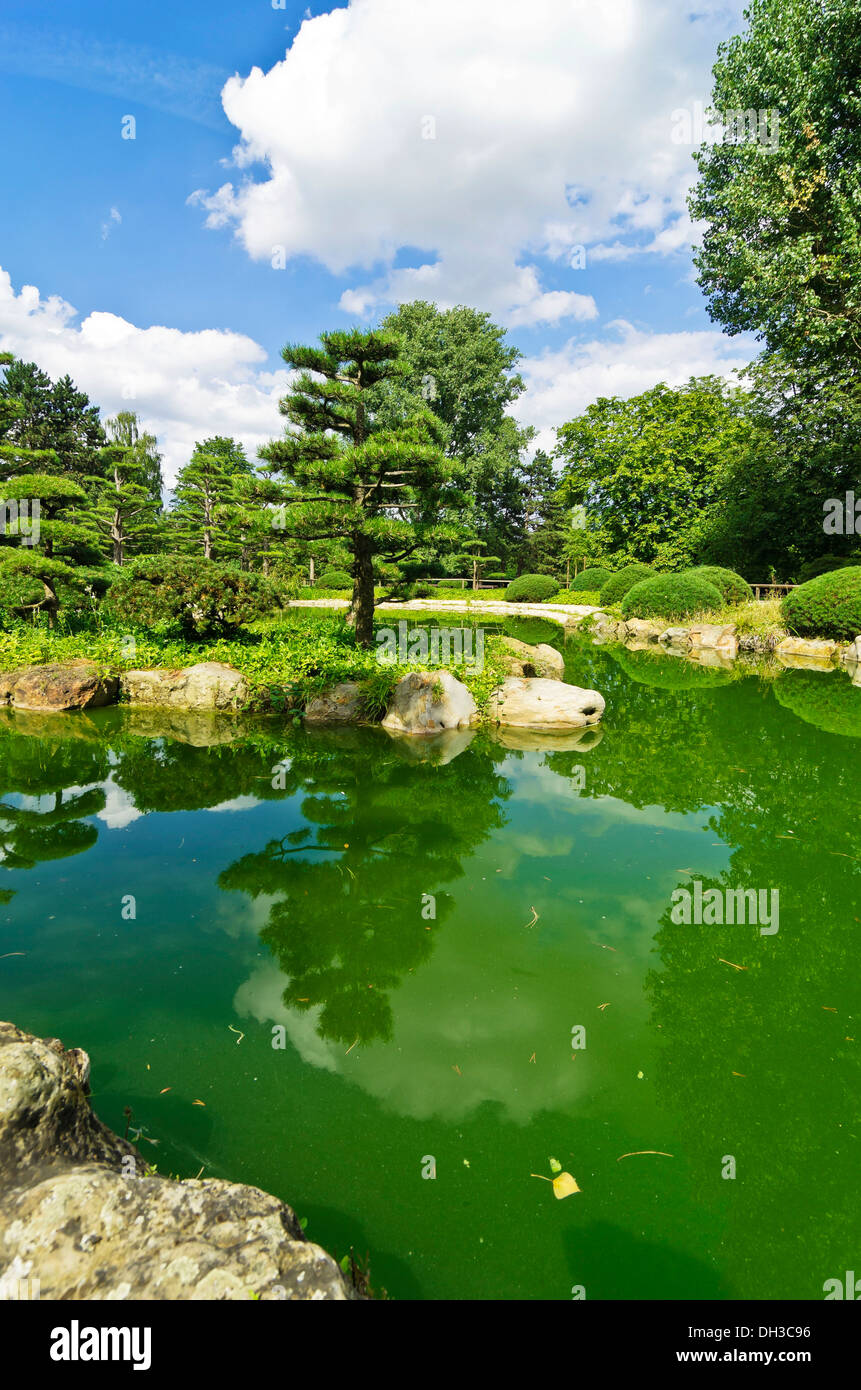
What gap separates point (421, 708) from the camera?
25.3 feet

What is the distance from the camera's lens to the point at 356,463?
796 centimetres

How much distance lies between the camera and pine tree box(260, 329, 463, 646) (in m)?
8.16

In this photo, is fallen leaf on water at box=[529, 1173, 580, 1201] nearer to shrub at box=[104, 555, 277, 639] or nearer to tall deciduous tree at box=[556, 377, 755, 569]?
shrub at box=[104, 555, 277, 639]

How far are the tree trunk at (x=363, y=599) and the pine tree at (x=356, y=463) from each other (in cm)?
3

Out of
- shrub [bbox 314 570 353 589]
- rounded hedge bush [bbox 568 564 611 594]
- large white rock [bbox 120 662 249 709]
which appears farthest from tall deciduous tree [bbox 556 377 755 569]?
large white rock [bbox 120 662 249 709]

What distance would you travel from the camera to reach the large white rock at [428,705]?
769 centimetres

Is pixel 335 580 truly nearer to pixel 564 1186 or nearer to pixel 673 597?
pixel 673 597

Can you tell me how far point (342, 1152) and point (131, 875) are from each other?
2545mm

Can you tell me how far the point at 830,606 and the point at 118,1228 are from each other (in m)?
16.1

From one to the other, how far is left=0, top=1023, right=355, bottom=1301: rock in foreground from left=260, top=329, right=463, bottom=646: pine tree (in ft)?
24.8

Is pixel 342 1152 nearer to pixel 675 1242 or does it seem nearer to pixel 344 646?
pixel 675 1242

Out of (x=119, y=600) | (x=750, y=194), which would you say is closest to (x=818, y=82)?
(x=750, y=194)

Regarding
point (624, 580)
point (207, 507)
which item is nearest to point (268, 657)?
point (624, 580)
